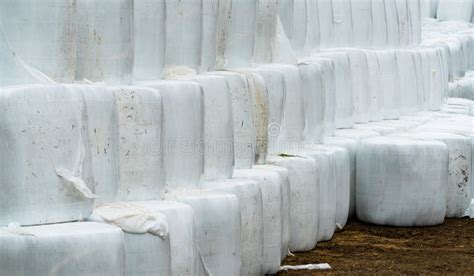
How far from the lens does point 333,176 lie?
24.0 ft

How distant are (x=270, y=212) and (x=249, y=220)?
35 centimetres

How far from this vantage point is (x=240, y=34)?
21.4 feet

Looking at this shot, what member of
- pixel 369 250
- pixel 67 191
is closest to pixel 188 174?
pixel 67 191

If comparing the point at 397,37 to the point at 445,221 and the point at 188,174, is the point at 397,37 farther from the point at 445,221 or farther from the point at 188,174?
the point at 188,174

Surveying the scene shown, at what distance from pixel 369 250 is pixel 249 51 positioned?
1.45 metres

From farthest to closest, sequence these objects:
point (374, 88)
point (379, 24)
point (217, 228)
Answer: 1. point (379, 24)
2. point (374, 88)
3. point (217, 228)

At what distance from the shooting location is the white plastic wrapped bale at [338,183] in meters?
7.18

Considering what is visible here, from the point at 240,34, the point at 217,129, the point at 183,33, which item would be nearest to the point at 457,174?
the point at 240,34

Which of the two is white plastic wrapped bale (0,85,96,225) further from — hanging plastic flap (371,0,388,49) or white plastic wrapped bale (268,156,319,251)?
hanging plastic flap (371,0,388,49)

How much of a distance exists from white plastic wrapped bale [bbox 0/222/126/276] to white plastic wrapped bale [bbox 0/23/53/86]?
21.9 inches

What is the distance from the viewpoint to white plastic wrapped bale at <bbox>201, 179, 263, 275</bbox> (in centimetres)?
565

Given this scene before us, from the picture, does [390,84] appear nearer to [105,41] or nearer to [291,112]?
[291,112]

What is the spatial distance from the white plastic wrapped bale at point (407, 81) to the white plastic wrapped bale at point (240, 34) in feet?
11.1

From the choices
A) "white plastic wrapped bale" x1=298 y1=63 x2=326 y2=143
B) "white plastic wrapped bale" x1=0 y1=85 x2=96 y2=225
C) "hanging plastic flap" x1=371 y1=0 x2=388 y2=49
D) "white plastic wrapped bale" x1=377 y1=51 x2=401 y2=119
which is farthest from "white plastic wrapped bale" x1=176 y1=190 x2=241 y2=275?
"hanging plastic flap" x1=371 y1=0 x2=388 y2=49
